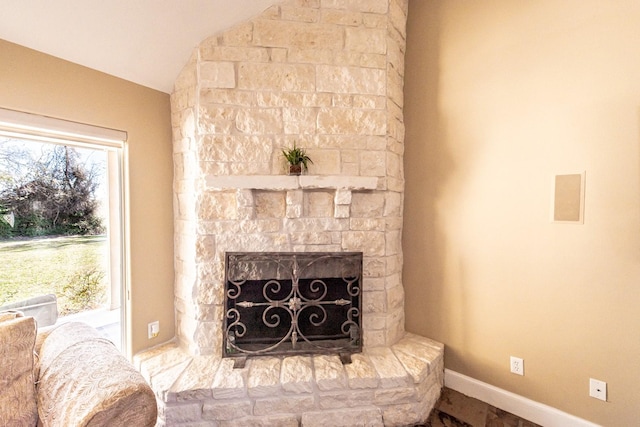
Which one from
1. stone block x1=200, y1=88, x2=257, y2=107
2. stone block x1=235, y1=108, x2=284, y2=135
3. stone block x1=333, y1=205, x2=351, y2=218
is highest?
stone block x1=200, y1=88, x2=257, y2=107

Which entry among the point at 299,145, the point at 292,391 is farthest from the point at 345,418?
the point at 299,145

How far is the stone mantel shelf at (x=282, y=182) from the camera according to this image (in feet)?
6.04

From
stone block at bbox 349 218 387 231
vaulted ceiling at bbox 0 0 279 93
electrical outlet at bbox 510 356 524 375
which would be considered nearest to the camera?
vaulted ceiling at bbox 0 0 279 93

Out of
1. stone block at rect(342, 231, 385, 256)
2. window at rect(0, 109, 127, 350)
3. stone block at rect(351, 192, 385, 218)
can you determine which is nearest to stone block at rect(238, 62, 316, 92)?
stone block at rect(351, 192, 385, 218)

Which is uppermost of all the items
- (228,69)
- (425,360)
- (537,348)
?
(228,69)

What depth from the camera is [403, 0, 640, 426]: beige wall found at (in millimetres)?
1492

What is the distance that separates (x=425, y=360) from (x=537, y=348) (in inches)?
27.8

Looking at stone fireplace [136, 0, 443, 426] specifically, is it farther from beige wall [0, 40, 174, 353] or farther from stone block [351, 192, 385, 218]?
beige wall [0, 40, 174, 353]

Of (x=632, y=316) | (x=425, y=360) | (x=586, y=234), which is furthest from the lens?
(x=425, y=360)

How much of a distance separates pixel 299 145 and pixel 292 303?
1123 mm

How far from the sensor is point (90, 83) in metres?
1.78

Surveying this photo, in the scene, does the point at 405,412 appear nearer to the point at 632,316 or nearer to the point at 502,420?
the point at 502,420

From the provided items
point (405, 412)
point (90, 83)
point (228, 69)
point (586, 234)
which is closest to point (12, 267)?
point (90, 83)

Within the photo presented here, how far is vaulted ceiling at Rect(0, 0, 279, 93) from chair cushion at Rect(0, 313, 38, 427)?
1.54 metres
